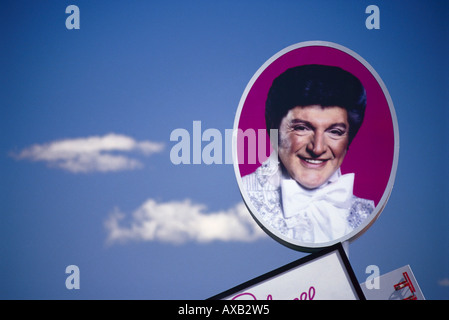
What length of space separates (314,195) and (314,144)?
201mm

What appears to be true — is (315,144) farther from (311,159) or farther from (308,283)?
(308,283)

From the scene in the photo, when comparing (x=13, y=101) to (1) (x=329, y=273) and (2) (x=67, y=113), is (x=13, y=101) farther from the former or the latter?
(1) (x=329, y=273)

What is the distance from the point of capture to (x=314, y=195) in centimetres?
171

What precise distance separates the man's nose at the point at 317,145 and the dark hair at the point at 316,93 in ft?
0.39

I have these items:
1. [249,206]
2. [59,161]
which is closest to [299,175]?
[249,206]

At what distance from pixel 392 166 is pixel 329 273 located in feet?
1.88

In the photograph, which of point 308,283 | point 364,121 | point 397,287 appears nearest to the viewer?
point 308,283

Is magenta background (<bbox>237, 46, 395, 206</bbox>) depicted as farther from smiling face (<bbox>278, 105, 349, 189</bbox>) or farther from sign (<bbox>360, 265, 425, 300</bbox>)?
sign (<bbox>360, 265, 425, 300</bbox>)

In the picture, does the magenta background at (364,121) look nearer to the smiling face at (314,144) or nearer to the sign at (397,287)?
the smiling face at (314,144)

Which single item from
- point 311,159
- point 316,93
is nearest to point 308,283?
point 311,159

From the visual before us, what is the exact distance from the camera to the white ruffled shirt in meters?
1.68

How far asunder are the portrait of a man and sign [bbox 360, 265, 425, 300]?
0.22 metres

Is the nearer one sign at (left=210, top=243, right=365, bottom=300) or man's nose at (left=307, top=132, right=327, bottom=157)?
sign at (left=210, top=243, right=365, bottom=300)

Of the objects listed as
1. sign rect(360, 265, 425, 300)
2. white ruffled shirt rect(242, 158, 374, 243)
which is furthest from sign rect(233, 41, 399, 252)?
sign rect(360, 265, 425, 300)
